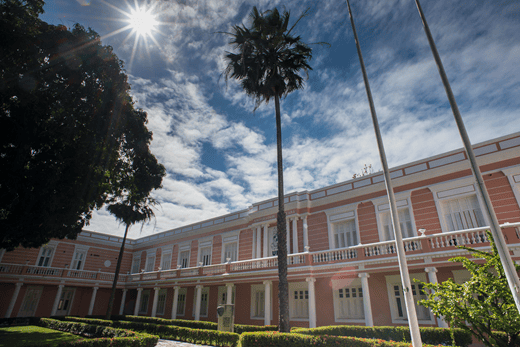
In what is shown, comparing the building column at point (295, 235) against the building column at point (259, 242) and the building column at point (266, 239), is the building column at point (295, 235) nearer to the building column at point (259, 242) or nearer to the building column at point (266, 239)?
the building column at point (266, 239)

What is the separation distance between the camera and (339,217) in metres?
17.4

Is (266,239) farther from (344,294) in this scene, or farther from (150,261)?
(150,261)

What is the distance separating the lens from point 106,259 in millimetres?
29797

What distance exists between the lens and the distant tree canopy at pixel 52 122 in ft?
32.7

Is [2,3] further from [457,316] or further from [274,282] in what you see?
[274,282]

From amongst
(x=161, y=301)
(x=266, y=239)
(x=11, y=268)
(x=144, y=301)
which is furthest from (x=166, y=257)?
(x=266, y=239)

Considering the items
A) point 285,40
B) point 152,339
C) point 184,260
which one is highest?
point 285,40

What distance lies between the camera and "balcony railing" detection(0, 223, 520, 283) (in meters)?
11.8

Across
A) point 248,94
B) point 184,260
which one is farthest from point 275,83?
point 184,260

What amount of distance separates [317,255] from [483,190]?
11.6 metres

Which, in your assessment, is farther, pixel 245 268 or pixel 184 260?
pixel 184 260

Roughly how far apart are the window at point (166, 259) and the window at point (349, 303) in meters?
18.0

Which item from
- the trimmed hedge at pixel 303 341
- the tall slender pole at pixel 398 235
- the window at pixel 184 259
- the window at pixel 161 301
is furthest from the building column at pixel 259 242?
the tall slender pole at pixel 398 235

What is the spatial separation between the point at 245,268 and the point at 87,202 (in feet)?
33.2
